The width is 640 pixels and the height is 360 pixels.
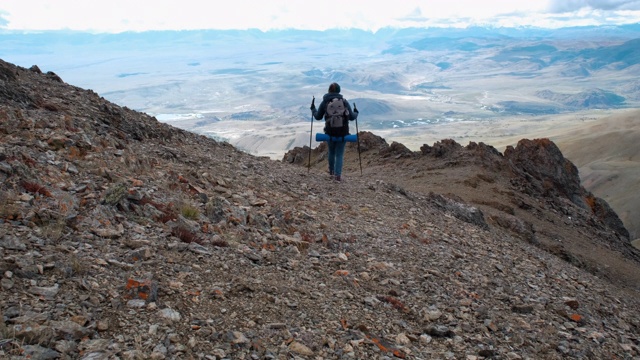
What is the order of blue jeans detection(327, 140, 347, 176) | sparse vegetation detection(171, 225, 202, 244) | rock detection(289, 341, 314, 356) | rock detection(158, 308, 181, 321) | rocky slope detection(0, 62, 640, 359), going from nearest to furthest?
rocky slope detection(0, 62, 640, 359) < rock detection(158, 308, 181, 321) < rock detection(289, 341, 314, 356) < sparse vegetation detection(171, 225, 202, 244) < blue jeans detection(327, 140, 347, 176)

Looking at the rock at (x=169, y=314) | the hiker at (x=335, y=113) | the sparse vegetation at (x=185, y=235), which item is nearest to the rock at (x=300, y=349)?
the rock at (x=169, y=314)

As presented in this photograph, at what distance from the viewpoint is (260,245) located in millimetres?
9031

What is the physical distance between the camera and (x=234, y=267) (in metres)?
7.80

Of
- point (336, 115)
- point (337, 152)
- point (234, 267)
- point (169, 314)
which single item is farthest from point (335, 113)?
point (169, 314)

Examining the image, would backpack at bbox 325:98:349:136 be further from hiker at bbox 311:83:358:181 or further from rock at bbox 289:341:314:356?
rock at bbox 289:341:314:356

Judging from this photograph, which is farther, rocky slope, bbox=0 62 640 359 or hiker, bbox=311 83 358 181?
hiker, bbox=311 83 358 181

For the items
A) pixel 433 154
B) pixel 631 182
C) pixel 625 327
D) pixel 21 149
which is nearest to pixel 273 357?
pixel 21 149

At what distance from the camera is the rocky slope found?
19.1ft

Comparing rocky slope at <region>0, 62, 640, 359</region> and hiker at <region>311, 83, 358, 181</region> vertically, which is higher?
hiker at <region>311, 83, 358, 181</region>

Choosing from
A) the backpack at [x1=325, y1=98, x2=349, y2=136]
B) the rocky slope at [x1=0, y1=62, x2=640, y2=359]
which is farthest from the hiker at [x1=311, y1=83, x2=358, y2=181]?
the rocky slope at [x1=0, y1=62, x2=640, y2=359]

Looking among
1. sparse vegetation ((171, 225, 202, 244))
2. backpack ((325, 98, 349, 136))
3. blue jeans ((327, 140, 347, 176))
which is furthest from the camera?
blue jeans ((327, 140, 347, 176))

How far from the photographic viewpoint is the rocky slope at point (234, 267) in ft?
19.1

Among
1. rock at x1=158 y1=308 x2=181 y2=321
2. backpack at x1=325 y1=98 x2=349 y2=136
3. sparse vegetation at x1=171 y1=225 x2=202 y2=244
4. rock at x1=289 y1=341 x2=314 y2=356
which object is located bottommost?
rock at x1=289 y1=341 x2=314 y2=356

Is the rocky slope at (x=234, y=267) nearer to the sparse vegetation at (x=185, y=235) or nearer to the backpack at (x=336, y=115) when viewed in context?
the sparse vegetation at (x=185, y=235)
